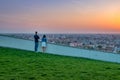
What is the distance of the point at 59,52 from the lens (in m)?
26.9

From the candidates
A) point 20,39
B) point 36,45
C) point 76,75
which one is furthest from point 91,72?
point 20,39

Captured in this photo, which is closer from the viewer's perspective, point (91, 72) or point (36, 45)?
point (91, 72)

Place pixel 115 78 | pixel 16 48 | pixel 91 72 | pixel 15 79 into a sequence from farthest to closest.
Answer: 1. pixel 16 48
2. pixel 91 72
3. pixel 115 78
4. pixel 15 79

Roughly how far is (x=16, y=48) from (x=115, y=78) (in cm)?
1631

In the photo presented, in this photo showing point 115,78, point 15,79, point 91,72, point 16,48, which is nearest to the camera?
point 15,79

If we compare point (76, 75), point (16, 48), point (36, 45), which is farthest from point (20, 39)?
point (76, 75)

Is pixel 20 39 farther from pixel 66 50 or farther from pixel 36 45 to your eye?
pixel 66 50

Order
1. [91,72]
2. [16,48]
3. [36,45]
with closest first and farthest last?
[91,72] < [36,45] < [16,48]

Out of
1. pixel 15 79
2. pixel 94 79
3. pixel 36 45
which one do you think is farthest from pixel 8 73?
pixel 36 45

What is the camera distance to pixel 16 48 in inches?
1107

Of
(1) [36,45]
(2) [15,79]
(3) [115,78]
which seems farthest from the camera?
(1) [36,45]

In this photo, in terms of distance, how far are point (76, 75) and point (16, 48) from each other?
15321 millimetres

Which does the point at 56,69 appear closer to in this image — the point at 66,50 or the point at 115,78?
the point at 115,78

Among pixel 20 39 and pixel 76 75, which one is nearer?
pixel 76 75
